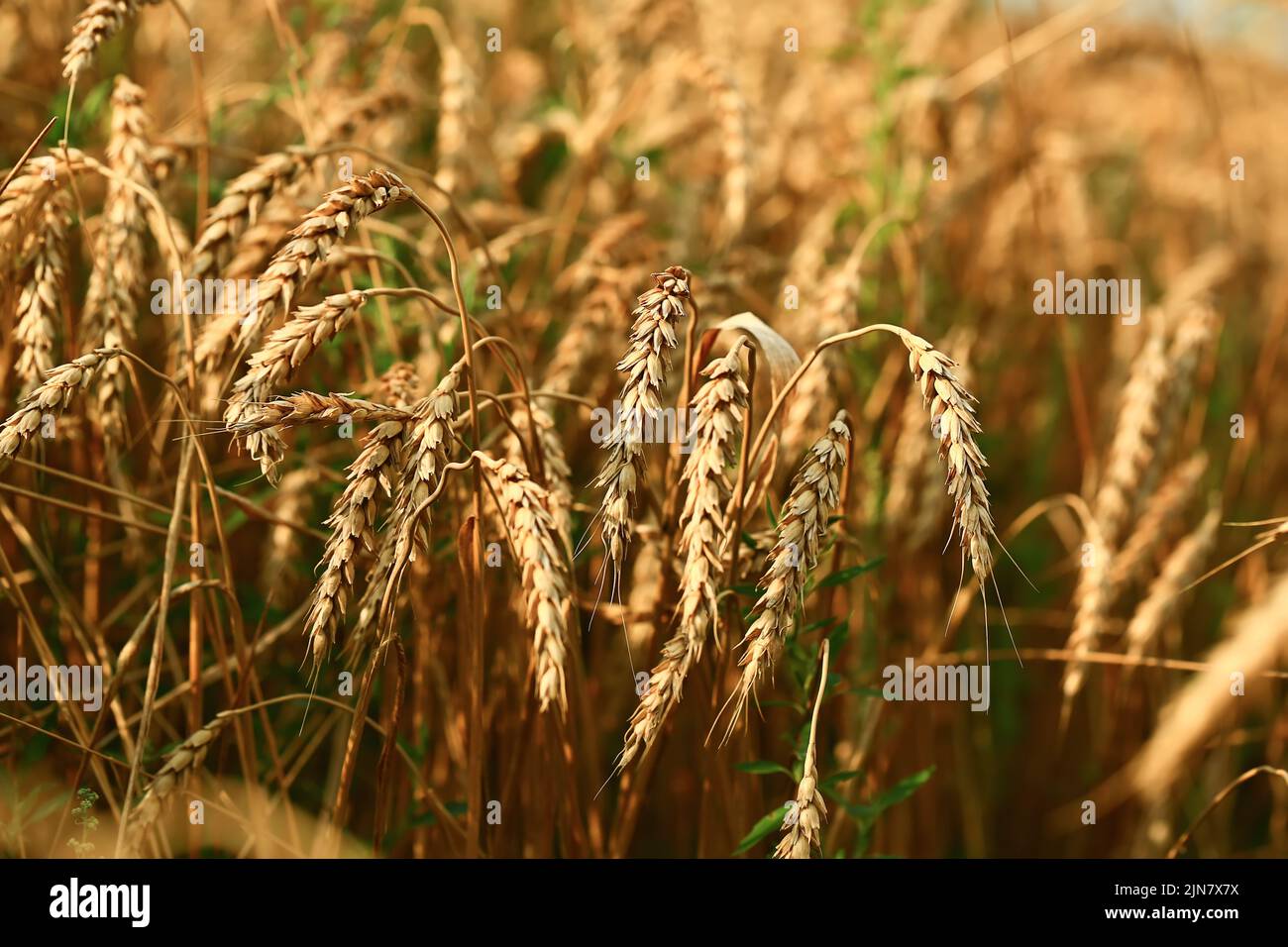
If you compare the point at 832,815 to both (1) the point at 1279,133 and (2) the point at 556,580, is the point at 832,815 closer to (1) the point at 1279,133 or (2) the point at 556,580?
(2) the point at 556,580

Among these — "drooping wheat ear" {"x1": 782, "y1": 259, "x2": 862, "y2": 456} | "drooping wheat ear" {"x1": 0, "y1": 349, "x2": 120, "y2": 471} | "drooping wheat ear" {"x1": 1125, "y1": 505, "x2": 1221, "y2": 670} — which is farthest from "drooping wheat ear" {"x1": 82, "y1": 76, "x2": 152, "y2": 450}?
"drooping wheat ear" {"x1": 1125, "y1": 505, "x2": 1221, "y2": 670}

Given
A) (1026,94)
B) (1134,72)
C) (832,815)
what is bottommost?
(832,815)

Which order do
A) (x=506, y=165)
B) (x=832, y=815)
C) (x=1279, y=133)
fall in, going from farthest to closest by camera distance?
(x=1279, y=133) → (x=506, y=165) → (x=832, y=815)

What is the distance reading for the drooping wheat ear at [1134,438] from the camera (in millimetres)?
2193

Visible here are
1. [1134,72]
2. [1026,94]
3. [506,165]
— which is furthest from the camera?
Answer: [1134,72]

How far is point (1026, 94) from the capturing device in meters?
4.14

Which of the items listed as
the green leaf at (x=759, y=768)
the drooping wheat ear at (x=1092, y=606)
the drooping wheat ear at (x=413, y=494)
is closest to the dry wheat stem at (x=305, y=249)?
the drooping wheat ear at (x=413, y=494)

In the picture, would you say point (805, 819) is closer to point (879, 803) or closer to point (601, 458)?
point (879, 803)

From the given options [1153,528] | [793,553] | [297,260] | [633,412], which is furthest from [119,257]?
[1153,528]

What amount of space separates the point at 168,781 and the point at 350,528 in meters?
0.51

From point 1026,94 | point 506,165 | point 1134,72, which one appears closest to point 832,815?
point 506,165

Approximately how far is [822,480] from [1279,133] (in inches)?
197

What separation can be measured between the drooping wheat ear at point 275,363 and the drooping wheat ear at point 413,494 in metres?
0.16

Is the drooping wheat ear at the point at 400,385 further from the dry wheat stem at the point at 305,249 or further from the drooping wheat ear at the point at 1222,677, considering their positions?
the drooping wheat ear at the point at 1222,677
